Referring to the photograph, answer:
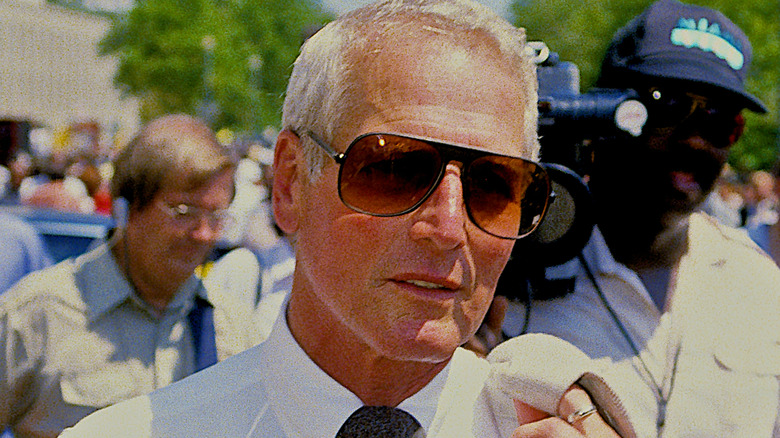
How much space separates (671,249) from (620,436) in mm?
1484

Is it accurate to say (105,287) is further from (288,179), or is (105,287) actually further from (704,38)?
(704,38)

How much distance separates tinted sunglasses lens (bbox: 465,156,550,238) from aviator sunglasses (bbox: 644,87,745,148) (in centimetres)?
111

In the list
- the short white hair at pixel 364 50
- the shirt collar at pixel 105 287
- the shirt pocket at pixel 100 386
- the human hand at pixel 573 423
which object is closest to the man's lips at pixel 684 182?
the short white hair at pixel 364 50

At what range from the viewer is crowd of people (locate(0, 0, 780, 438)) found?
1.44 m

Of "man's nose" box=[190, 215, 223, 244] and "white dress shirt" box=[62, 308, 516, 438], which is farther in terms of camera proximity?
"man's nose" box=[190, 215, 223, 244]

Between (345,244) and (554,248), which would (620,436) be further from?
(554,248)

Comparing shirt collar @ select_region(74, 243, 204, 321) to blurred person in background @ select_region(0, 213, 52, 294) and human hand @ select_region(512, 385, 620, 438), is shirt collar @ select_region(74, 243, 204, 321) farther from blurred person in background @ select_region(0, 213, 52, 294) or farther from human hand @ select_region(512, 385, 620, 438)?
human hand @ select_region(512, 385, 620, 438)

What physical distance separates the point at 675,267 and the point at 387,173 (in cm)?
141

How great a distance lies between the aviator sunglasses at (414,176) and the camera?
1.43 m

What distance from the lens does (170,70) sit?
133 feet

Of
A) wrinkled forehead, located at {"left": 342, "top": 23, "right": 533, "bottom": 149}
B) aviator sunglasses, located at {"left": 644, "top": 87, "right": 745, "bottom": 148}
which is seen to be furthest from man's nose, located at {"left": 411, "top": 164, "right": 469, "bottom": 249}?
aviator sunglasses, located at {"left": 644, "top": 87, "right": 745, "bottom": 148}

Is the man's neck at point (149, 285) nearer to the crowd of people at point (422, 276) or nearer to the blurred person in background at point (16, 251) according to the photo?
the crowd of people at point (422, 276)

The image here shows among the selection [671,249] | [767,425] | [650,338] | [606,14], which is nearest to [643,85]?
[671,249]

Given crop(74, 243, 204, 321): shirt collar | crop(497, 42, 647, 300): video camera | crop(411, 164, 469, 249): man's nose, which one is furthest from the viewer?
crop(74, 243, 204, 321): shirt collar
